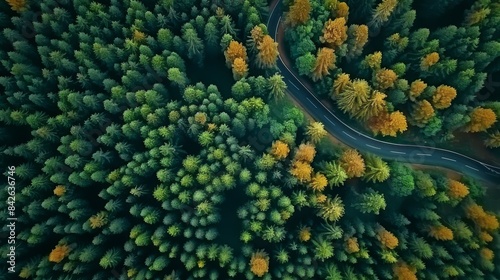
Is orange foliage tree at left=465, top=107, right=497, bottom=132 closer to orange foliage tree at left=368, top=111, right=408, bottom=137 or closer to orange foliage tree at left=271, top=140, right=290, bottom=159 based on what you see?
orange foliage tree at left=368, top=111, right=408, bottom=137

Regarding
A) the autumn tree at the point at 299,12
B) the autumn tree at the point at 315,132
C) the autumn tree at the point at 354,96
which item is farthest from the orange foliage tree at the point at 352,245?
the autumn tree at the point at 299,12

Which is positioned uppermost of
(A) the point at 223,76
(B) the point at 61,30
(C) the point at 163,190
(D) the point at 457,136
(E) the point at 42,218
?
(D) the point at 457,136

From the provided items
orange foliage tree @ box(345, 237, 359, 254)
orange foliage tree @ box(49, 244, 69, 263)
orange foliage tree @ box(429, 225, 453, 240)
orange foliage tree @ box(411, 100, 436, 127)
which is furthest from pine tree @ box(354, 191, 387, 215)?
orange foliage tree @ box(49, 244, 69, 263)

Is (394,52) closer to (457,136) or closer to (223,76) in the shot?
(457,136)

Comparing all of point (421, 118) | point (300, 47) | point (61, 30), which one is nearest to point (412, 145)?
point (421, 118)

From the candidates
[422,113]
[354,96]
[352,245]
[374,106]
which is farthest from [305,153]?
[422,113]

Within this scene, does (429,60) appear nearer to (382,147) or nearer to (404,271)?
(382,147)

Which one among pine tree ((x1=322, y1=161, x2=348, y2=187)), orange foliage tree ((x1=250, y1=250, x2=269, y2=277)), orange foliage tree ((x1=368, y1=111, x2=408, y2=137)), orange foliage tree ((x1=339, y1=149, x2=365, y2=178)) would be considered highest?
orange foliage tree ((x1=368, y1=111, x2=408, y2=137))
